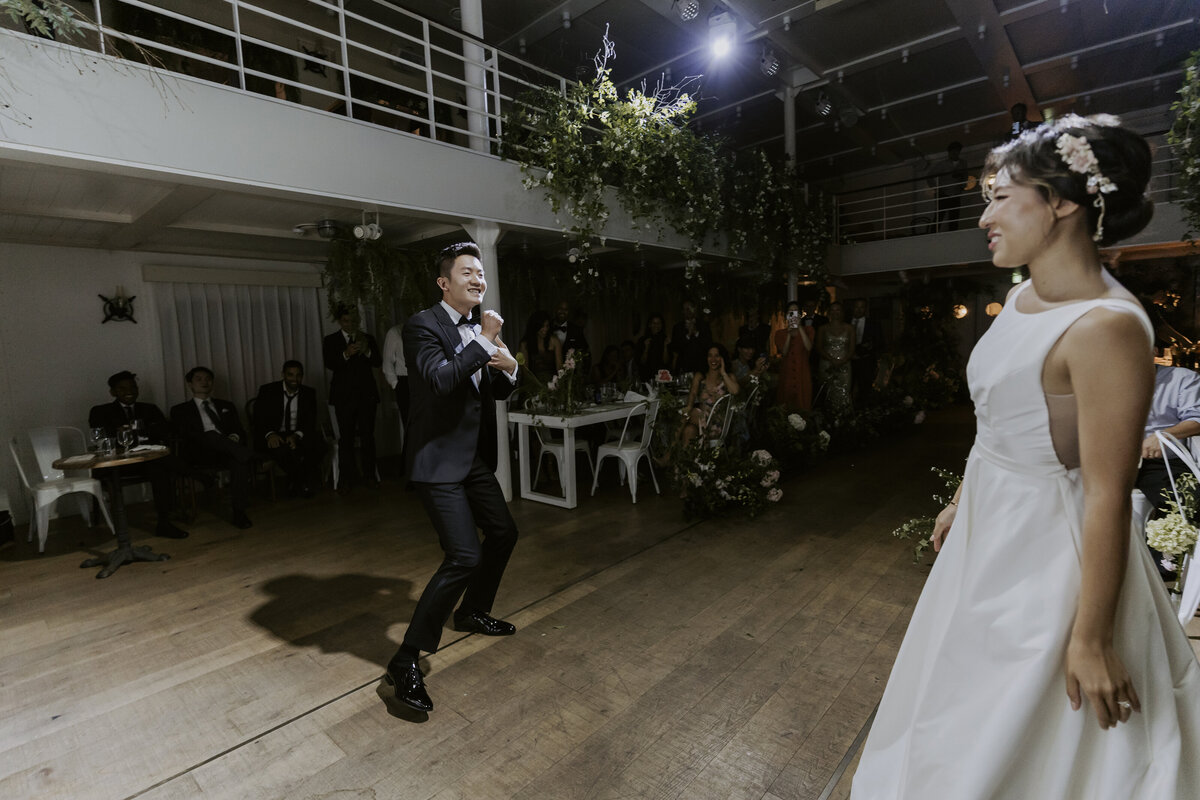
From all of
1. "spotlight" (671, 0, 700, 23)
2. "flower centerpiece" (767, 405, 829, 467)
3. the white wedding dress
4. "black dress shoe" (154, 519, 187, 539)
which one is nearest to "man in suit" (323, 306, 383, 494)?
"black dress shoe" (154, 519, 187, 539)

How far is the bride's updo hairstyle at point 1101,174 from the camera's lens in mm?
1037

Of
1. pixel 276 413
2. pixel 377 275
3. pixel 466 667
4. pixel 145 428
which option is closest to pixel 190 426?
pixel 145 428

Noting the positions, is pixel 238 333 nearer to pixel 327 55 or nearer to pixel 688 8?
pixel 327 55

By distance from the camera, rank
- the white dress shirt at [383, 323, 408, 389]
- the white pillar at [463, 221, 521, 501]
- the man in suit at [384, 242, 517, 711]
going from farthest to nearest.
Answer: the white dress shirt at [383, 323, 408, 389] → the white pillar at [463, 221, 521, 501] → the man in suit at [384, 242, 517, 711]

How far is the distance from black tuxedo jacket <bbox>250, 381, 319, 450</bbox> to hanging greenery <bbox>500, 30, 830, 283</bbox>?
3.22 metres

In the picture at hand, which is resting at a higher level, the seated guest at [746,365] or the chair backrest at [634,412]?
the seated guest at [746,365]

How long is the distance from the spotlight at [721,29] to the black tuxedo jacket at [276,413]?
17.8 feet

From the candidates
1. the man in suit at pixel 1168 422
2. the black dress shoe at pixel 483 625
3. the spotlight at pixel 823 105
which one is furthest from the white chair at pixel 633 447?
the spotlight at pixel 823 105

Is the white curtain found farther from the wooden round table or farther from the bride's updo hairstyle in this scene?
the bride's updo hairstyle

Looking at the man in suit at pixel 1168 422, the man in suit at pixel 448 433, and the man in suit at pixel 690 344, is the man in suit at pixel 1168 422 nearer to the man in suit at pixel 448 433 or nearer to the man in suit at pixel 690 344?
the man in suit at pixel 448 433

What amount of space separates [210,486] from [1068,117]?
6.39 meters

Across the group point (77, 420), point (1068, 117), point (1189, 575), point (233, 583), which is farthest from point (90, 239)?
point (1189, 575)

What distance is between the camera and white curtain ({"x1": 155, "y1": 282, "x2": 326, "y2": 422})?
6.41m

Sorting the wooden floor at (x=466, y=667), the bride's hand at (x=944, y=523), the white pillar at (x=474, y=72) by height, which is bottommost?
the wooden floor at (x=466, y=667)
